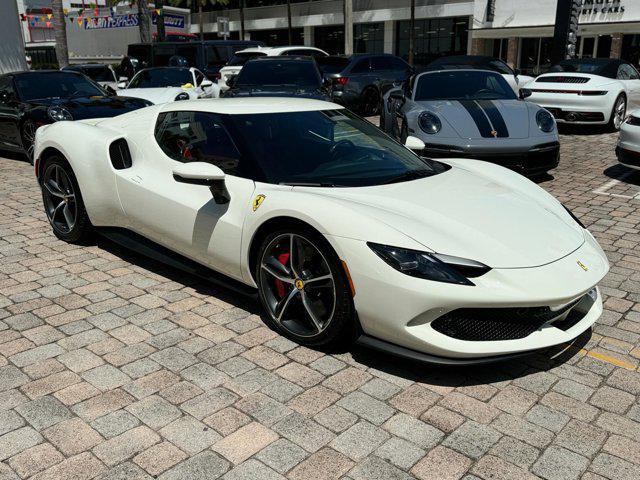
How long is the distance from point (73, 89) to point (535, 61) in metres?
29.1

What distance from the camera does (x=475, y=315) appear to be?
124 inches

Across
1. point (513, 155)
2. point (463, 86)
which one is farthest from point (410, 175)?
point (463, 86)

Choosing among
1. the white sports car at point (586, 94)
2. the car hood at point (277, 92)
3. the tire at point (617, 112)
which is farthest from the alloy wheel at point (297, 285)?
the tire at point (617, 112)

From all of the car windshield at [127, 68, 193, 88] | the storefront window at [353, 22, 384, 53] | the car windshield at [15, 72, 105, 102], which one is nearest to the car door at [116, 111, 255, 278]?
the car windshield at [15, 72, 105, 102]

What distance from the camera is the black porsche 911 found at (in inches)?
362

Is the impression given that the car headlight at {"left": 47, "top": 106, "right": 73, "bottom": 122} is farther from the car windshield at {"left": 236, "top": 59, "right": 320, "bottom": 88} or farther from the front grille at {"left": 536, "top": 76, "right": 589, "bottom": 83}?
the front grille at {"left": 536, "top": 76, "right": 589, "bottom": 83}

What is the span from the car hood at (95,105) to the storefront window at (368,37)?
117 ft

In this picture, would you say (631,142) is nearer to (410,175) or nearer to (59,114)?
(410,175)

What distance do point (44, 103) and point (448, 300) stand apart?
27.7 feet

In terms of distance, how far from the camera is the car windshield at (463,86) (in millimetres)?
8688

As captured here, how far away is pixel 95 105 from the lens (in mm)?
9414

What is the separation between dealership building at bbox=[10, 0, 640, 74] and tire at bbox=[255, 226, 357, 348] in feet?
79.5

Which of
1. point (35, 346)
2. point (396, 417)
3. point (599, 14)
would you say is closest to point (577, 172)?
point (396, 417)

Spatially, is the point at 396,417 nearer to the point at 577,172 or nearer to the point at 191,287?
the point at 191,287
